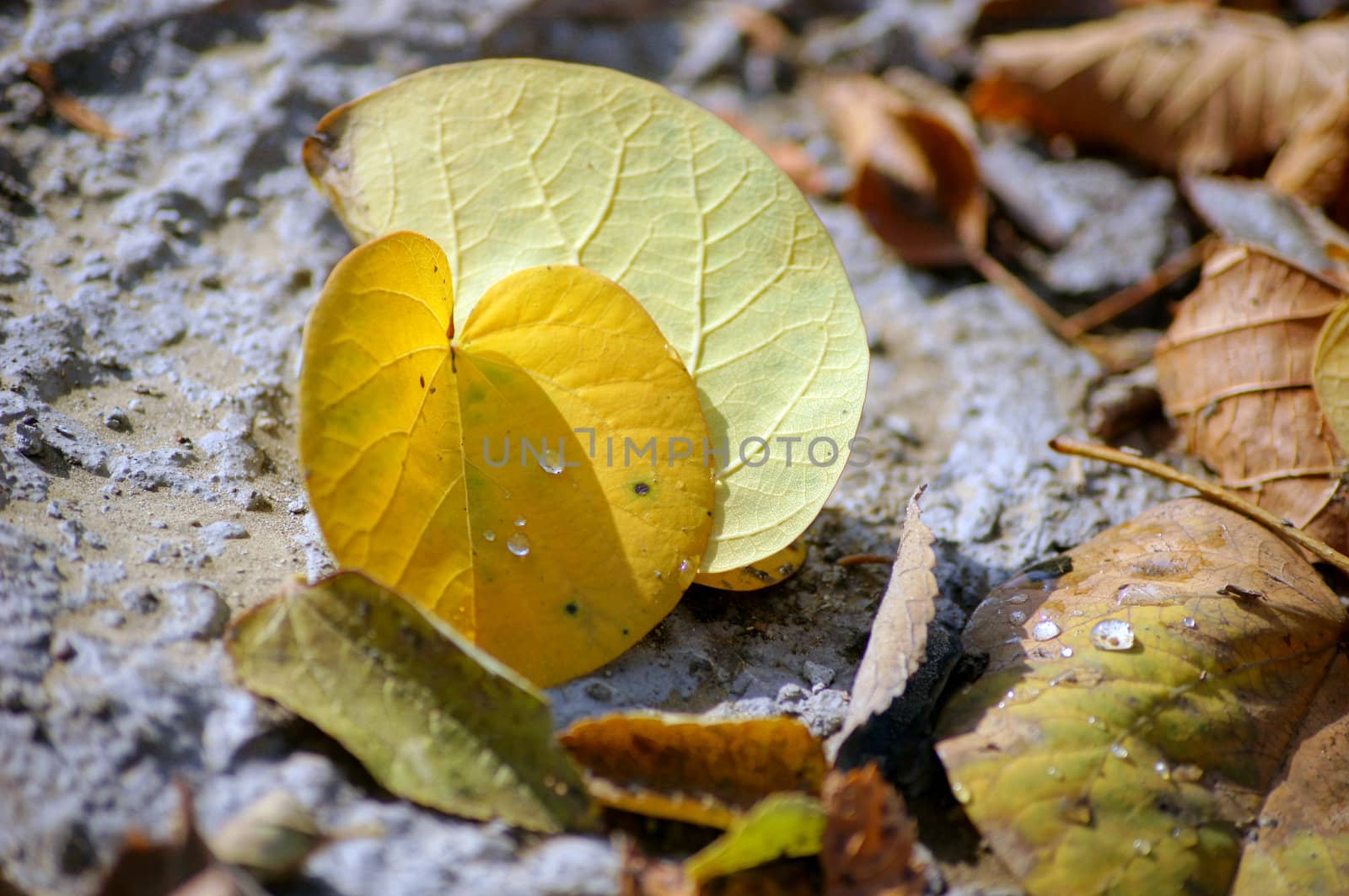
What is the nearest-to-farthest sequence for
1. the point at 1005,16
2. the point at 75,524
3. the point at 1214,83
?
the point at 75,524, the point at 1214,83, the point at 1005,16

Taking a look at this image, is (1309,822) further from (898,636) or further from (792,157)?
(792,157)

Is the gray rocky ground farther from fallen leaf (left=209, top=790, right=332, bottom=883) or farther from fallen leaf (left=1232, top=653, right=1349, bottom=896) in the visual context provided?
fallen leaf (left=1232, top=653, right=1349, bottom=896)

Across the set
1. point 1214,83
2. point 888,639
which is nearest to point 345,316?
point 888,639

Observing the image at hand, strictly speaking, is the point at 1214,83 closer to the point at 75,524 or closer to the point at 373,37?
the point at 373,37

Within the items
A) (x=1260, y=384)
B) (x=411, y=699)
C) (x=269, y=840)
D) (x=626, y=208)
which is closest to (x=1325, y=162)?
(x=1260, y=384)

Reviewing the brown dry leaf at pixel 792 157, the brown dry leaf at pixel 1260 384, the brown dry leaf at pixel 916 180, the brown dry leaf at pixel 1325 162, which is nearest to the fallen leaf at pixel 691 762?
the brown dry leaf at pixel 1260 384

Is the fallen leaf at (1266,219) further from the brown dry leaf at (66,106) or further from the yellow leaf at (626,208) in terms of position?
the brown dry leaf at (66,106)

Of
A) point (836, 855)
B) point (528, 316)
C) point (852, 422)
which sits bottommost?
point (836, 855)

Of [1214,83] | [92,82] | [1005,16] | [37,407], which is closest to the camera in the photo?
[37,407]
